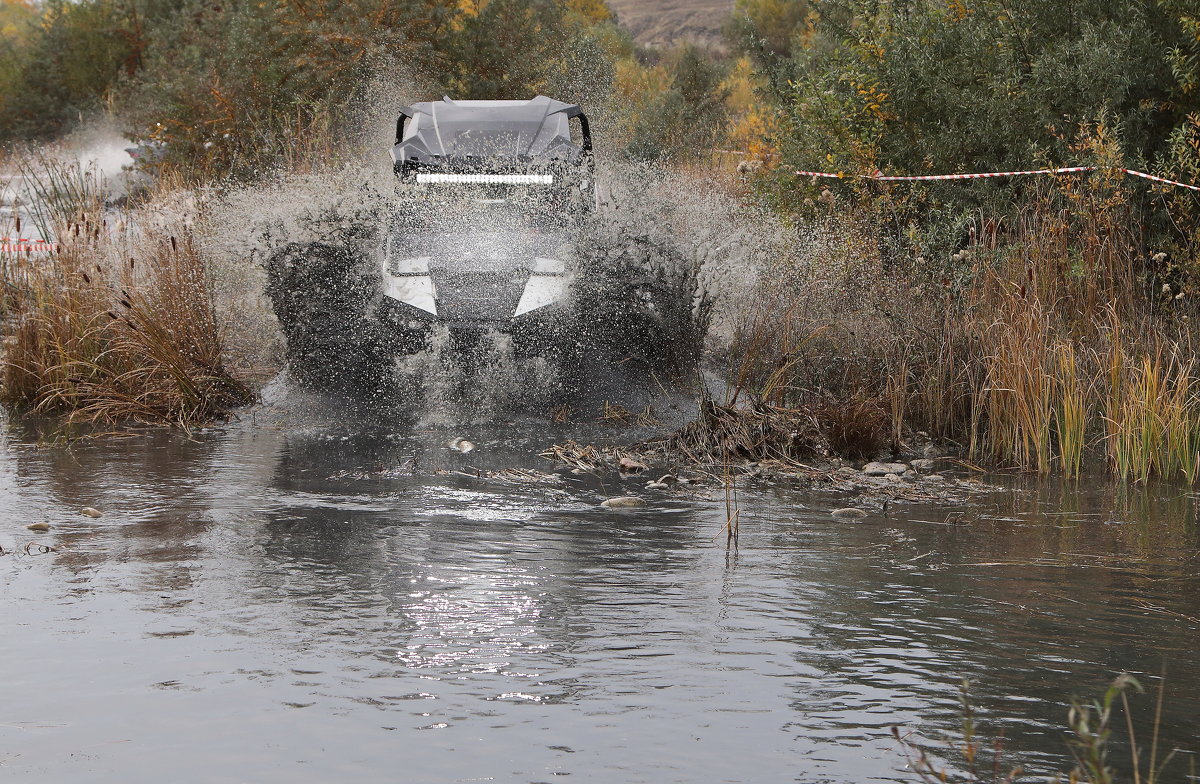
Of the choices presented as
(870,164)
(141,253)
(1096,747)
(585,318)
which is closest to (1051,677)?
(1096,747)

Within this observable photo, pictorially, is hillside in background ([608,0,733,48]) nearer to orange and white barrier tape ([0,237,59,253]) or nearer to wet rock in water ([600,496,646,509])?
orange and white barrier tape ([0,237,59,253])

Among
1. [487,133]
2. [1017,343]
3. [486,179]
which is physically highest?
[487,133]

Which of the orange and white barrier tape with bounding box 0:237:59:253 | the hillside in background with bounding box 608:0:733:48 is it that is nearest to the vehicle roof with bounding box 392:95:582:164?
the orange and white barrier tape with bounding box 0:237:59:253

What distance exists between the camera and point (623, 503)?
25.4 ft

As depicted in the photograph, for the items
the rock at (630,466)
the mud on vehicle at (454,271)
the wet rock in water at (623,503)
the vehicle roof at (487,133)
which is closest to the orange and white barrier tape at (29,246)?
the mud on vehicle at (454,271)

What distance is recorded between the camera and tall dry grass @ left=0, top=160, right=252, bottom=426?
33.7ft

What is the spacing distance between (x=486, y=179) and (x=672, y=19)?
8134 cm

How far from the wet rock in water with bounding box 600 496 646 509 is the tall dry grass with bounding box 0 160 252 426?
3663 millimetres

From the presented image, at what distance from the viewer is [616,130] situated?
87.7ft

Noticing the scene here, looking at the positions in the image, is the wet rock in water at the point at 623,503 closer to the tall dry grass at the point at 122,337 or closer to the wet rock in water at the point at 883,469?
the wet rock in water at the point at 883,469

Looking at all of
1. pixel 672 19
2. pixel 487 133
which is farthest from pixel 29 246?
pixel 672 19

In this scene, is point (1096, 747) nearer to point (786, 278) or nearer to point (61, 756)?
point (61, 756)

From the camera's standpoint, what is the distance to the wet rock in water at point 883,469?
872 cm

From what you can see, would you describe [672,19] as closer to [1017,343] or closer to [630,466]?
[1017,343]
